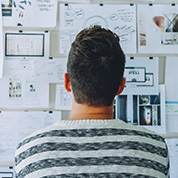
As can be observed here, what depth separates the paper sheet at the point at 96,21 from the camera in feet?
3.99

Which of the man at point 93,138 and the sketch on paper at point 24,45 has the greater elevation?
the sketch on paper at point 24,45

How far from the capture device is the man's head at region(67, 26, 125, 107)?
576mm

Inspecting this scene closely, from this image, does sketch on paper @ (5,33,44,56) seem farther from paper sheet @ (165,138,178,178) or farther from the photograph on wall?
paper sheet @ (165,138,178,178)

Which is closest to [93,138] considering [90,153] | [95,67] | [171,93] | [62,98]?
[90,153]

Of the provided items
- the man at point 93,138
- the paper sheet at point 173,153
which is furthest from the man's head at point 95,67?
the paper sheet at point 173,153

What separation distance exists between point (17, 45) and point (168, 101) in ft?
2.64

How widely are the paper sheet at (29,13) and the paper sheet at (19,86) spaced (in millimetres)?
195

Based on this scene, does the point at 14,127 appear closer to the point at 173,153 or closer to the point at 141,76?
the point at 141,76

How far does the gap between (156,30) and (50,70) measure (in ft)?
1.87

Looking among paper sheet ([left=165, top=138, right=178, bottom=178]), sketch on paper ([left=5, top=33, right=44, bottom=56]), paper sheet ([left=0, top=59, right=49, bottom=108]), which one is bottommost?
paper sheet ([left=165, top=138, right=178, bottom=178])

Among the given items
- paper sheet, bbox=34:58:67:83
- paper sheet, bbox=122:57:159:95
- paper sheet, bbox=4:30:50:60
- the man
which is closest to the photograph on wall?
paper sheet, bbox=122:57:159:95

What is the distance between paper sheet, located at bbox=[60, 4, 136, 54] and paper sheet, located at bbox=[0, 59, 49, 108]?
0.65ft

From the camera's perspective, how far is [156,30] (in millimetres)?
1235

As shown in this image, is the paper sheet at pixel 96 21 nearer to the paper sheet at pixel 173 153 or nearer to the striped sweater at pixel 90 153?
the paper sheet at pixel 173 153
